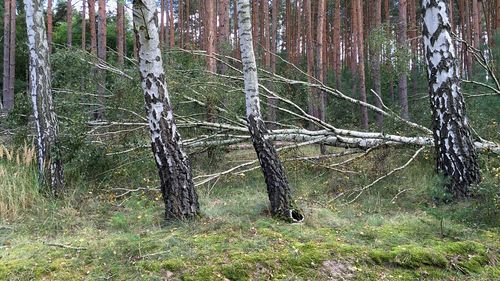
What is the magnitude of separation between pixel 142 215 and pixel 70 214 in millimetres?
941

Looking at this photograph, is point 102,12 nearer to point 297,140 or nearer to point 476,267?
point 297,140

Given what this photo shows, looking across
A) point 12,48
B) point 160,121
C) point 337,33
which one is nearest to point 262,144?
point 160,121

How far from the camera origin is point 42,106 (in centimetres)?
622

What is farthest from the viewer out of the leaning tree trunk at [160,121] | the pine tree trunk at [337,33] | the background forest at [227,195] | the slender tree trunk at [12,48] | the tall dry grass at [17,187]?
the slender tree trunk at [12,48]

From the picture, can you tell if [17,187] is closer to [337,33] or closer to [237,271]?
[237,271]

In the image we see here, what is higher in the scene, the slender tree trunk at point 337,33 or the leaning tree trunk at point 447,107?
the slender tree trunk at point 337,33

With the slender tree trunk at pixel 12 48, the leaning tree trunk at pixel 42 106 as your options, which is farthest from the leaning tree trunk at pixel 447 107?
the slender tree trunk at pixel 12 48

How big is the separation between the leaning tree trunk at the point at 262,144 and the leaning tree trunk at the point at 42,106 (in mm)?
3138

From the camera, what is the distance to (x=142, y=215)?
520 centimetres

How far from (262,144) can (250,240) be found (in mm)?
1334

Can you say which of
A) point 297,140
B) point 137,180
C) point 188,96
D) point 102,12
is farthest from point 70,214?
point 102,12

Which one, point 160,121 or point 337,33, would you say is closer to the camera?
point 160,121

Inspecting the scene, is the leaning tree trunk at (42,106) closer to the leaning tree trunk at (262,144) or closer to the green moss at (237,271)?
the leaning tree trunk at (262,144)

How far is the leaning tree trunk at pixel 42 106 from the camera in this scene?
620cm
